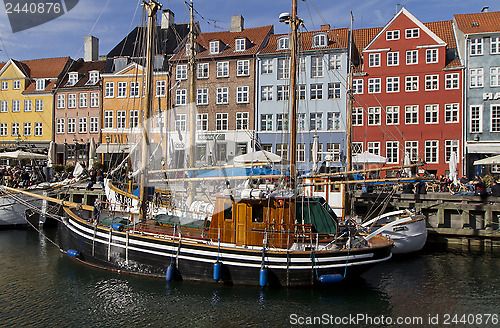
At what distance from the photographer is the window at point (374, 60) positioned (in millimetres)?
37941

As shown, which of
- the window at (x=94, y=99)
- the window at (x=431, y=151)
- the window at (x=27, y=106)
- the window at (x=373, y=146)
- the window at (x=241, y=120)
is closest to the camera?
the window at (x=431, y=151)

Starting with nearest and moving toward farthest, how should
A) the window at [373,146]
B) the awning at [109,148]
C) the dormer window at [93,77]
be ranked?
the window at [373,146], the awning at [109,148], the dormer window at [93,77]

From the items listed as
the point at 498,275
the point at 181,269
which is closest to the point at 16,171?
the point at 181,269

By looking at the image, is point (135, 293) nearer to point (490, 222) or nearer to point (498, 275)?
point (498, 275)

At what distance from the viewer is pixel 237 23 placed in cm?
4450

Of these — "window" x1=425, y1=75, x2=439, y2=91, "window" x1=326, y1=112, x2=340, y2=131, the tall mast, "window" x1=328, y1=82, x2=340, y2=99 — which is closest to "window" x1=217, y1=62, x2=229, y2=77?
"window" x1=328, y1=82, x2=340, y2=99

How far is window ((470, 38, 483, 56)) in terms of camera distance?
35.5 m

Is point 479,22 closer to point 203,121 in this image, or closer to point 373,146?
point 373,146

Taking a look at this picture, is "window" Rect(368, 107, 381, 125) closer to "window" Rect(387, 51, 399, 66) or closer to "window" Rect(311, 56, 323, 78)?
"window" Rect(387, 51, 399, 66)

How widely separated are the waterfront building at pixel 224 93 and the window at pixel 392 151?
1232 centimetres

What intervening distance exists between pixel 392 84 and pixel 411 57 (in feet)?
9.08

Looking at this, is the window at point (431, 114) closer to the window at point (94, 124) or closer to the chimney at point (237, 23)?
the chimney at point (237, 23)

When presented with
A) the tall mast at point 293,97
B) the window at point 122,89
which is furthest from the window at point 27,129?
the tall mast at point 293,97

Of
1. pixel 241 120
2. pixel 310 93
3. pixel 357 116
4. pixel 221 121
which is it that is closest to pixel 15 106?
Result: pixel 221 121
